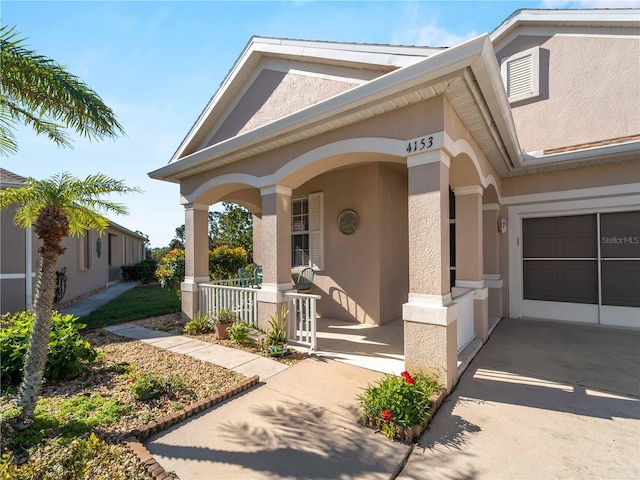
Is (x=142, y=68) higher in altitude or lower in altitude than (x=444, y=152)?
higher

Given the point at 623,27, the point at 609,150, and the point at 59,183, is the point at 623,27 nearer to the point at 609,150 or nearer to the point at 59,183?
the point at 609,150

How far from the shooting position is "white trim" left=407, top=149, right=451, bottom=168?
11.6ft

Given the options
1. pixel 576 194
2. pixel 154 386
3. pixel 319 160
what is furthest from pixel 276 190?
pixel 576 194

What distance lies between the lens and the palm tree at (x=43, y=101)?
9.40ft

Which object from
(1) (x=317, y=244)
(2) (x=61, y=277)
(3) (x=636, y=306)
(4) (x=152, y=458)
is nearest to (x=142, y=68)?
(1) (x=317, y=244)

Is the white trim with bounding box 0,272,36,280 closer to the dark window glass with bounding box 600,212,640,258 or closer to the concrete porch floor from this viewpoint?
the concrete porch floor

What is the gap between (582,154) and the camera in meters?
5.73

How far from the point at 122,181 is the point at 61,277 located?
8879 mm

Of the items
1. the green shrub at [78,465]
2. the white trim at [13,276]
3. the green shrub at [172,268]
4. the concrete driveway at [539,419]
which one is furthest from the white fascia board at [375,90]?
the white trim at [13,276]

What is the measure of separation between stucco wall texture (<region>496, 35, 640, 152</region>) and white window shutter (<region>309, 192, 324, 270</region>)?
5.26 meters

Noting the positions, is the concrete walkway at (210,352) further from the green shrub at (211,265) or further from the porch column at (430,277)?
the porch column at (430,277)

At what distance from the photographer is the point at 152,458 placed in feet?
8.07

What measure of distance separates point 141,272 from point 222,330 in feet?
50.3

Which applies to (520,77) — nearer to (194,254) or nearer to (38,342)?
(194,254)
